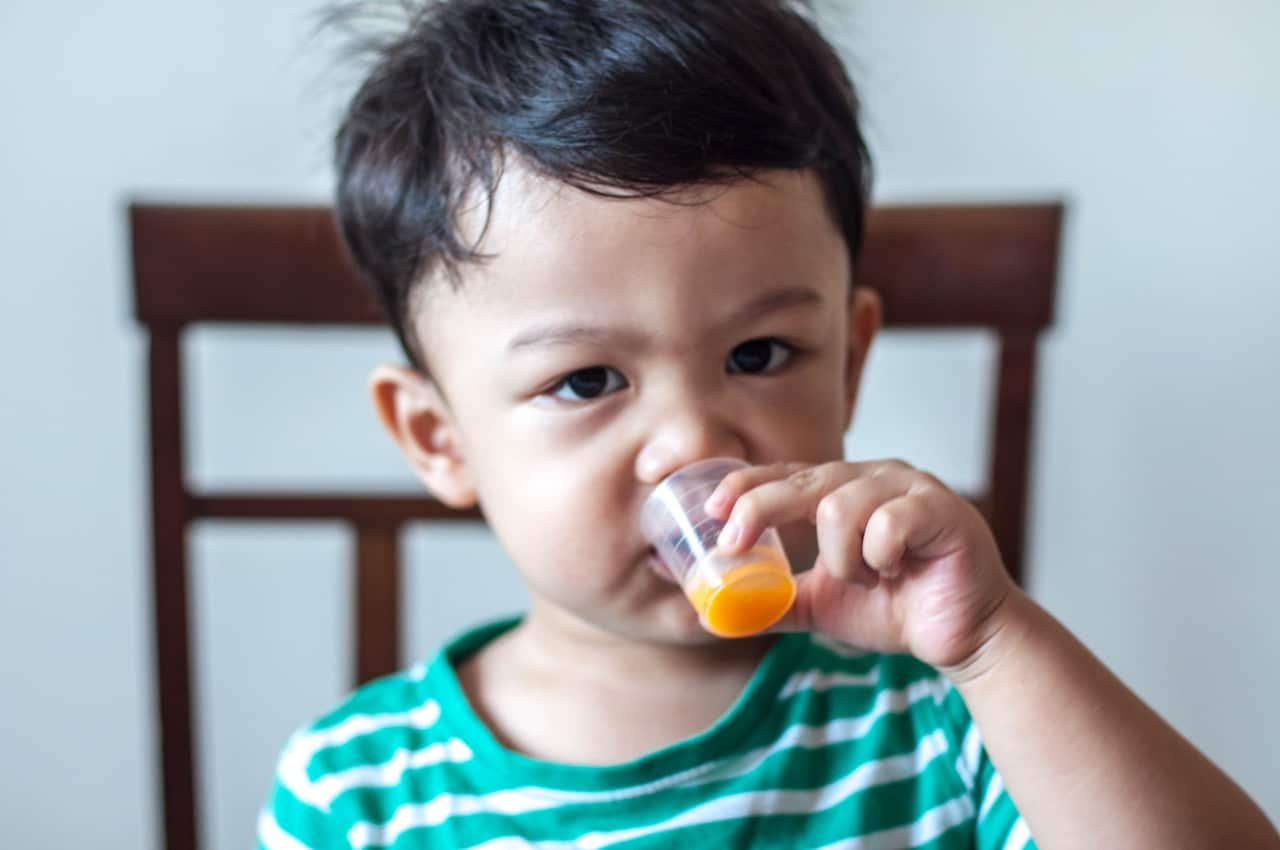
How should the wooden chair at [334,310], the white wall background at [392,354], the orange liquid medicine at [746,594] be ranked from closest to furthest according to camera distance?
the orange liquid medicine at [746,594], the wooden chair at [334,310], the white wall background at [392,354]

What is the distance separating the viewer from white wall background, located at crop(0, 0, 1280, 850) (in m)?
1.13

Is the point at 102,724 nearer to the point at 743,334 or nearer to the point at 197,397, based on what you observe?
the point at 197,397

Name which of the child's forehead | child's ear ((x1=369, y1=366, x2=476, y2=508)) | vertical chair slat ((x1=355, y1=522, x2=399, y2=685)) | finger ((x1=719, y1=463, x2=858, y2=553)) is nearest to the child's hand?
finger ((x1=719, y1=463, x2=858, y2=553))

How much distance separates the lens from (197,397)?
1.22 m

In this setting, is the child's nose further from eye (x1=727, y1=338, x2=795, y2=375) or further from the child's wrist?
the child's wrist

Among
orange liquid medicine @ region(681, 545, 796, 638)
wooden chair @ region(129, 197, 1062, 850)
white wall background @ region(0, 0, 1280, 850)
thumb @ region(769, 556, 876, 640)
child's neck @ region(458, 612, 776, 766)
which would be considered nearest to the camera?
orange liquid medicine @ region(681, 545, 796, 638)

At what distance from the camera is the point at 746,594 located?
0.53 m

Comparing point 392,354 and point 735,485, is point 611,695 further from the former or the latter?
point 392,354

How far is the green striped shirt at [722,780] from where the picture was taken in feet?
2.28

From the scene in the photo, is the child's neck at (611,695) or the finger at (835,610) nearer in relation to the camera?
the finger at (835,610)

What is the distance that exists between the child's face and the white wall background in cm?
47

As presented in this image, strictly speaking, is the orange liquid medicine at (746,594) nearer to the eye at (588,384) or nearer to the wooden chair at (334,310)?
the eye at (588,384)

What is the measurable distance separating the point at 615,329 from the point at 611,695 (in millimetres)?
265

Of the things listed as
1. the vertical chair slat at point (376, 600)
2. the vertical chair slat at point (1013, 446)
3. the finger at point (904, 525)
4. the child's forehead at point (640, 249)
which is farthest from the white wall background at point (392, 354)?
the finger at point (904, 525)
